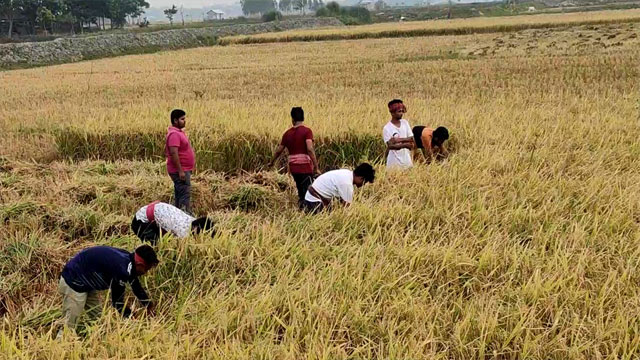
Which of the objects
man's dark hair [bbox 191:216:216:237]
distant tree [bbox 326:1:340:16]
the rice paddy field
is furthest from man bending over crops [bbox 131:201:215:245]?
distant tree [bbox 326:1:340:16]

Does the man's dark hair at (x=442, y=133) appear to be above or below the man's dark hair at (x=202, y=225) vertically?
above

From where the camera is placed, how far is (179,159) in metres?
5.45

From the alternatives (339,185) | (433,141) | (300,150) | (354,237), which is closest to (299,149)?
(300,150)

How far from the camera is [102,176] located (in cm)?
625

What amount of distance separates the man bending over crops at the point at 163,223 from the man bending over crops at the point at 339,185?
3.82ft

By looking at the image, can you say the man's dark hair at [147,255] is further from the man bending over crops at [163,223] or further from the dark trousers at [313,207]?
the dark trousers at [313,207]

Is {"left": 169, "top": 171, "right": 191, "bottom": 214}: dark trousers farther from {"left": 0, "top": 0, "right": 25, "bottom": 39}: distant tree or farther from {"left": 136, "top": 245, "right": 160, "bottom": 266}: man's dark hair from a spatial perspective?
{"left": 0, "top": 0, "right": 25, "bottom": 39}: distant tree

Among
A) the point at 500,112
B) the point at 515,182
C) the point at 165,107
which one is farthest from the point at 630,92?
the point at 165,107

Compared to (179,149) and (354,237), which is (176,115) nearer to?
(179,149)

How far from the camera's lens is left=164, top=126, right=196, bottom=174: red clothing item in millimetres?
5355

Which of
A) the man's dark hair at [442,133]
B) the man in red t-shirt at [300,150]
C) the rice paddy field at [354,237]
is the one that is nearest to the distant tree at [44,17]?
the rice paddy field at [354,237]

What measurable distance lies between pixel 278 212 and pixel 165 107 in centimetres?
591

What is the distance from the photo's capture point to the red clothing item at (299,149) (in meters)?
5.64

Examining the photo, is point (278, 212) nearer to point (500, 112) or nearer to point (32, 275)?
point (32, 275)
